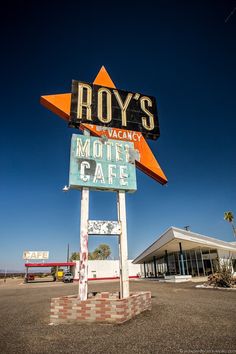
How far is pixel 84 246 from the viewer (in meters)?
6.97

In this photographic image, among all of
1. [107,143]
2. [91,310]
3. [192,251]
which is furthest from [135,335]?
[192,251]

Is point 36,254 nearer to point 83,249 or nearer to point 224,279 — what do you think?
point 224,279

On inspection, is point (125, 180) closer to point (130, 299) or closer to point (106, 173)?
point (106, 173)

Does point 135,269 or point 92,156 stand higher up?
point 92,156

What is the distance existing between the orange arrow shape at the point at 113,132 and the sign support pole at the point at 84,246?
243cm

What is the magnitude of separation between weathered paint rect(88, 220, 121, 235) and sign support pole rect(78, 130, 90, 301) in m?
0.16

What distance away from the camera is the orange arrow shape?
816 cm

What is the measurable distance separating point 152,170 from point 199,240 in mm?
18900

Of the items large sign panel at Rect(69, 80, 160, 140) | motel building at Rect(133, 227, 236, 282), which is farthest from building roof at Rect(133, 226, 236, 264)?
large sign panel at Rect(69, 80, 160, 140)

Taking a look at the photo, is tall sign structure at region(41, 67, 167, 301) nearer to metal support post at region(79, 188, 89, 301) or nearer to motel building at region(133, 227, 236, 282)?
metal support post at region(79, 188, 89, 301)

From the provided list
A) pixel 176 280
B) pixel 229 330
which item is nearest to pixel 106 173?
pixel 229 330

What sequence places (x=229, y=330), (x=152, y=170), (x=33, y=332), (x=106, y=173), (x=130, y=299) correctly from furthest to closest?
(x=152, y=170)
(x=106, y=173)
(x=130, y=299)
(x=33, y=332)
(x=229, y=330)

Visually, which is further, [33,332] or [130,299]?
[130,299]

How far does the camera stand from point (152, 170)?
28.8ft
